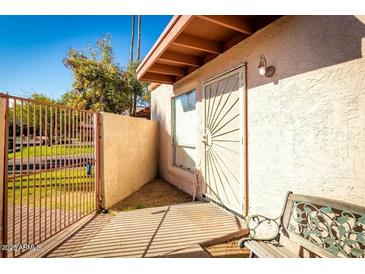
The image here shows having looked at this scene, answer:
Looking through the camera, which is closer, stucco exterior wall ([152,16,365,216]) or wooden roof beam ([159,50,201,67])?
stucco exterior wall ([152,16,365,216])

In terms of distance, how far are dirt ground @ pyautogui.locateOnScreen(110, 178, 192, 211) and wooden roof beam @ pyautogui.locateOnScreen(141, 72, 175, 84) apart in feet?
11.7

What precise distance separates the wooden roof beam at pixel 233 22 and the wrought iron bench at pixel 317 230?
272 cm

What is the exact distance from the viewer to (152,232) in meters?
3.54

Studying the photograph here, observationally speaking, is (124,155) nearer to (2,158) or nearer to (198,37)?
(2,158)

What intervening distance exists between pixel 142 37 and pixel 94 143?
19.1 m

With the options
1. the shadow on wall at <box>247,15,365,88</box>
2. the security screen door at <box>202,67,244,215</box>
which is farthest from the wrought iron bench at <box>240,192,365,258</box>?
the shadow on wall at <box>247,15,365,88</box>

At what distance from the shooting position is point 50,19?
293 cm

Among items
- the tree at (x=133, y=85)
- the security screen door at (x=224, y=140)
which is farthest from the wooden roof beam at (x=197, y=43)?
the tree at (x=133, y=85)

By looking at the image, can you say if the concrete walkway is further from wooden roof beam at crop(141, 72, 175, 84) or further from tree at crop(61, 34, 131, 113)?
tree at crop(61, 34, 131, 113)

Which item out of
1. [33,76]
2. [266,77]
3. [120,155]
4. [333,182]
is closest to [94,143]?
[120,155]

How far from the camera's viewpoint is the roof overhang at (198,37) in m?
3.23

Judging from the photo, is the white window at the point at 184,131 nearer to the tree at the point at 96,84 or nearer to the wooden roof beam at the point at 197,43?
the wooden roof beam at the point at 197,43

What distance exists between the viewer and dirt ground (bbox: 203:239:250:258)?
9.87 ft
